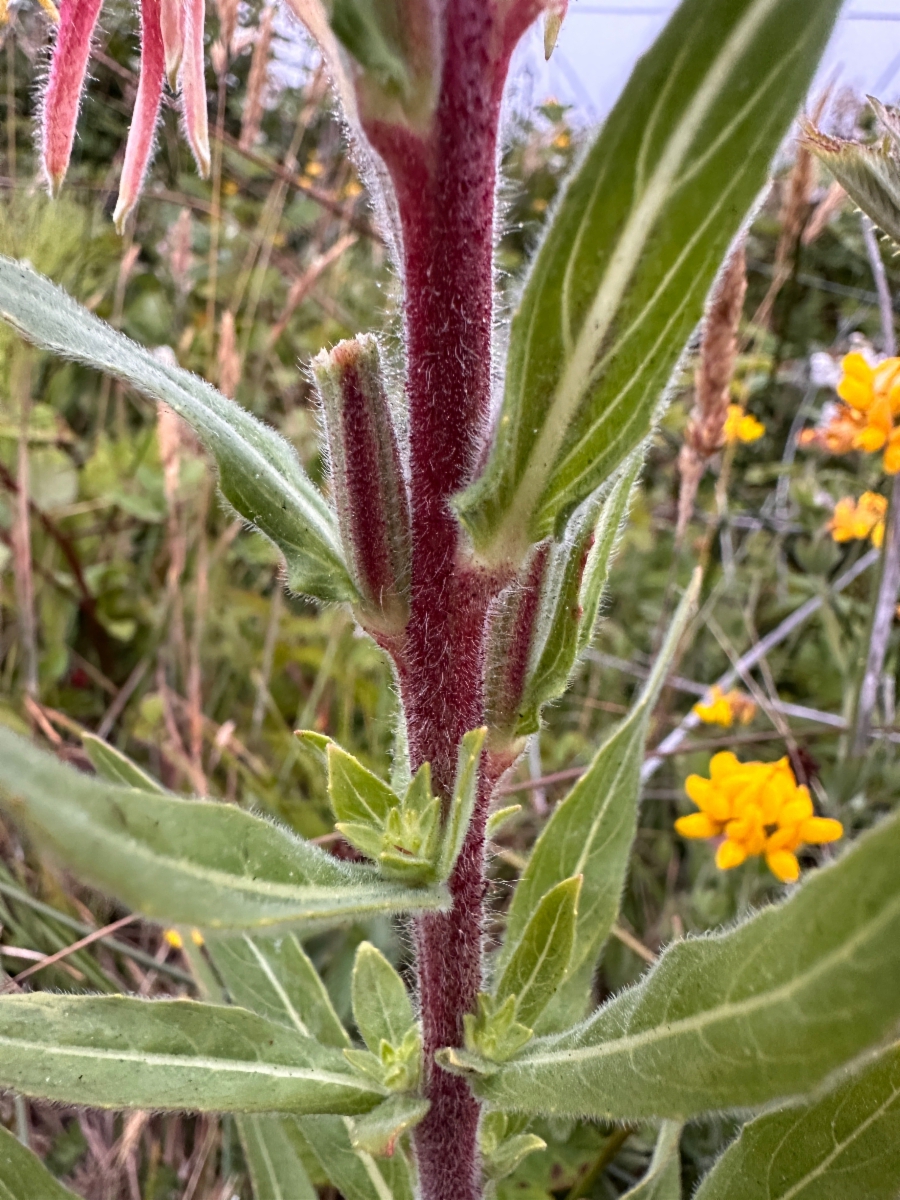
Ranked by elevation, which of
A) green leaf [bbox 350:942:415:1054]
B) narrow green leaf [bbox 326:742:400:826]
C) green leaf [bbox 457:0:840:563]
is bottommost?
green leaf [bbox 350:942:415:1054]

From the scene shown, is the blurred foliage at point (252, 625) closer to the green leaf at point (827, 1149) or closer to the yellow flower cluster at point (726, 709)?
the yellow flower cluster at point (726, 709)

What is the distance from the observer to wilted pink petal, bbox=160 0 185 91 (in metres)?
0.72

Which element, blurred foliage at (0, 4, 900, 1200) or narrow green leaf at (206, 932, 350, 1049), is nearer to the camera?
narrow green leaf at (206, 932, 350, 1049)

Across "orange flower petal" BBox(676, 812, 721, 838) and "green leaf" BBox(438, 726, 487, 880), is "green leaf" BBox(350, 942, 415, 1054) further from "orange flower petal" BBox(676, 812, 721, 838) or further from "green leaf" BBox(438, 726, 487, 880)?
"orange flower petal" BBox(676, 812, 721, 838)

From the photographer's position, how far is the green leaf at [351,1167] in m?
1.10

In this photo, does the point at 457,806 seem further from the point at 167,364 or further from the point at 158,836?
the point at 167,364

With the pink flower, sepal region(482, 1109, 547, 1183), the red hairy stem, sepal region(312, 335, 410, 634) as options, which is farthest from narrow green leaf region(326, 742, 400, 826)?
the pink flower

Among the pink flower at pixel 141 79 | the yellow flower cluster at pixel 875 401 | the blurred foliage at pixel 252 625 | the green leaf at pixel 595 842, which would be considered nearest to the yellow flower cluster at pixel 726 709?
the blurred foliage at pixel 252 625

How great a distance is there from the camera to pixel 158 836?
0.53 m

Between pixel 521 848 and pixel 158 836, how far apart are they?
65.0 inches

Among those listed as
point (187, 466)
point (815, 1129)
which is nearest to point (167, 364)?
point (815, 1129)

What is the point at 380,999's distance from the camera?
38.3 inches

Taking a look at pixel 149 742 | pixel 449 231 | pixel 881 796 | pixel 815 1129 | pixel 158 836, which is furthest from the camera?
pixel 149 742

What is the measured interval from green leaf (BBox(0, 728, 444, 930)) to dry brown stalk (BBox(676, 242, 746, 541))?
49.0 inches
